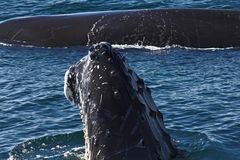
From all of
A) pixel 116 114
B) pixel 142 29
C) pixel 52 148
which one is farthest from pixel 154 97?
pixel 116 114

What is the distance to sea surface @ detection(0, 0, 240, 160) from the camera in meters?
11.9

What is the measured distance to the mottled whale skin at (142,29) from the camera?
19859 millimetres

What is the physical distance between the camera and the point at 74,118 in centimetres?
1398

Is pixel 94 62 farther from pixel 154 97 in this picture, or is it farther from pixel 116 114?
pixel 154 97

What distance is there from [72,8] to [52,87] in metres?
12.4

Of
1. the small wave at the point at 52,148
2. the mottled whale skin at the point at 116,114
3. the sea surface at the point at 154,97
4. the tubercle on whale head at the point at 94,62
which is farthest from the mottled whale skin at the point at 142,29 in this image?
the mottled whale skin at the point at 116,114

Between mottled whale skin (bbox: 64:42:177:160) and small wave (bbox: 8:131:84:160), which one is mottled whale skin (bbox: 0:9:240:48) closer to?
small wave (bbox: 8:131:84:160)

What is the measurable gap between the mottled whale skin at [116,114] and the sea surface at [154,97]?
1.67m

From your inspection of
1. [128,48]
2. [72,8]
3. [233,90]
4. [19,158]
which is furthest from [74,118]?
[72,8]

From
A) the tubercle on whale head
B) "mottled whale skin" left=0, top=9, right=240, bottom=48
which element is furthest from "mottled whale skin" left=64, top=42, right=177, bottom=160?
"mottled whale skin" left=0, top=9, right=240, bottom=48

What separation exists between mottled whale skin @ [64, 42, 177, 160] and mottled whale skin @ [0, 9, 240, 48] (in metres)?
12.4

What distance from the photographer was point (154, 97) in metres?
15.1

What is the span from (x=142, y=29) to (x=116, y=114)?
44.5ft

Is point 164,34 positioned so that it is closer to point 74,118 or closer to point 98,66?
point 74,118
